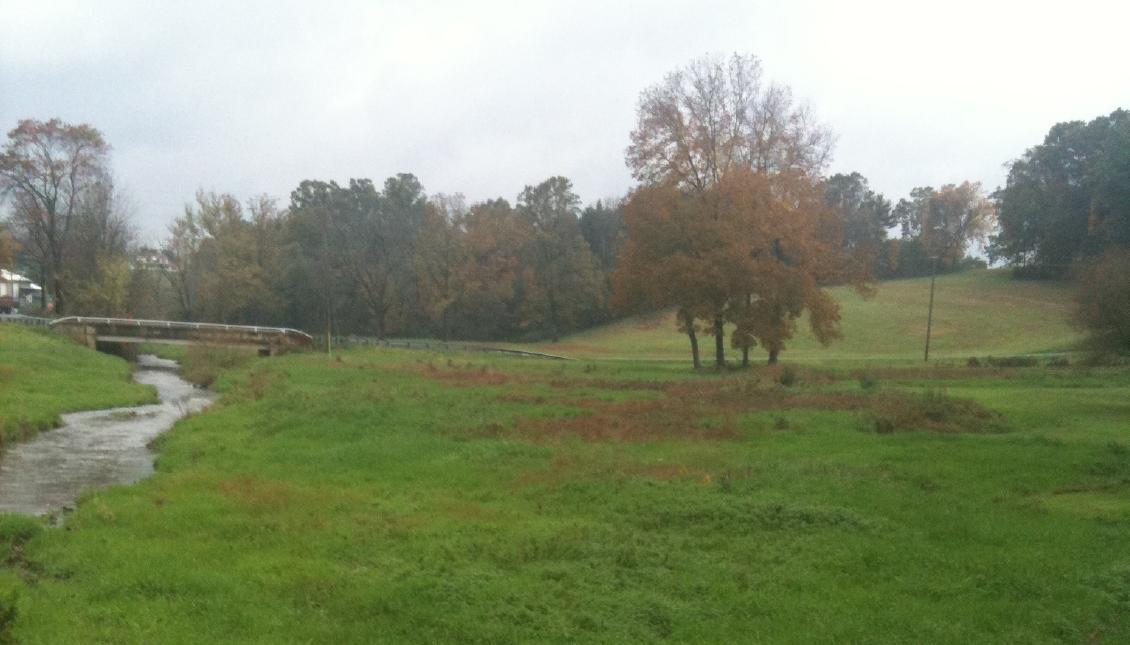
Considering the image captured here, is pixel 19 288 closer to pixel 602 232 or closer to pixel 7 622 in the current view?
pixel 602 232

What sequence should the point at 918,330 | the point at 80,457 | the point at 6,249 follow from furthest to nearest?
the point at 918,330 < the point at 6,249 < the point at 80,457

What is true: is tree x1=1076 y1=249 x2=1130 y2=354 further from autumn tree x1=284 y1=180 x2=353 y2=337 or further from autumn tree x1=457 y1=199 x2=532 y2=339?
autumn tree x1=457 y1=199 x2=532 y2=339

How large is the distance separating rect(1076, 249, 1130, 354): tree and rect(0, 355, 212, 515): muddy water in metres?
26.2

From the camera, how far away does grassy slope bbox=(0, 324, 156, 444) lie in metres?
25.9

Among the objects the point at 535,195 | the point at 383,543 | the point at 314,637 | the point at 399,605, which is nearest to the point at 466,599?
the point at 399,605

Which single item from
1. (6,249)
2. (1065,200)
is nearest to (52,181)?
(6,249)

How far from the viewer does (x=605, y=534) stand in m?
12.0

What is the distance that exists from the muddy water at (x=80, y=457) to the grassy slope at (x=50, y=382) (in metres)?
0.72

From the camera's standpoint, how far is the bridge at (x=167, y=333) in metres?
54.3

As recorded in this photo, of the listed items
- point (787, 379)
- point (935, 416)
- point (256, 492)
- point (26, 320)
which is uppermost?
point (26, 320)

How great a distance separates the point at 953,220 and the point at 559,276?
6840cm

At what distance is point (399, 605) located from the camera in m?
9.18

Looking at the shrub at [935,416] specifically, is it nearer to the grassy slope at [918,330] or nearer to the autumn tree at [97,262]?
the grassy slope at [918,330]

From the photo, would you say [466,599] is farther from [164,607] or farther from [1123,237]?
[1123,237]
